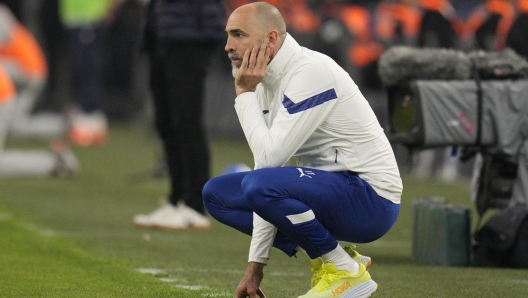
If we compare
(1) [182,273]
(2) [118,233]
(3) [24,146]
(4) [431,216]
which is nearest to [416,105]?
(4) [431,216]

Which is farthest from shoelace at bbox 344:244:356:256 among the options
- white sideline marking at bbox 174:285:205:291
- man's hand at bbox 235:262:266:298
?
white sideline marking at bbox 174:285:205:291

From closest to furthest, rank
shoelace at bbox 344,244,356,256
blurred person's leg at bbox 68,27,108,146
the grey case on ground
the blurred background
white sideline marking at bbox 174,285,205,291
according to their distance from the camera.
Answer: shoelace at bbox 344,244,356,256, white sideline marking at bbox 174,285,205,291, the grey case on ground, the blurred background, blurred person's leg at bbox 68,27,108,146

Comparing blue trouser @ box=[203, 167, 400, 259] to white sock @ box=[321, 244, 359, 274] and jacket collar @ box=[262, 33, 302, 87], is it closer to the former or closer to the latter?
white sock @ box=[321, 244, 359, 274]

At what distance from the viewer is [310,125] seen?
14.7 feet

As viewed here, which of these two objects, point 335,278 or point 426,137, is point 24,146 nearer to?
point 426,137

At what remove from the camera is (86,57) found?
51.2ft

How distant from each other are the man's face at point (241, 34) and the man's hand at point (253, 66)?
4 centimetres

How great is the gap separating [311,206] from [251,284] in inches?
16.9

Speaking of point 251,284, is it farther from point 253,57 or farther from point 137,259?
point 137,259

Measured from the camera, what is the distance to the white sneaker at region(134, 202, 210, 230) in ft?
25.4

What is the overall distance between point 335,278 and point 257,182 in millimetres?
547

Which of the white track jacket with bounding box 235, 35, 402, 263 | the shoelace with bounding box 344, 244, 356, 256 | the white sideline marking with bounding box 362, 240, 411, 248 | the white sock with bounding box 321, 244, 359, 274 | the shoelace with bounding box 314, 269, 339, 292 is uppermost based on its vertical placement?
the white track jacket with bounding box 235, 35, 402, 263

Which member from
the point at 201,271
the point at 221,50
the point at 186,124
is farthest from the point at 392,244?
the point at 221,50

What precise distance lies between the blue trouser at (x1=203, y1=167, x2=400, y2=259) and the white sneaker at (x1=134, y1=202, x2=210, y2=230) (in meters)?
2.89
